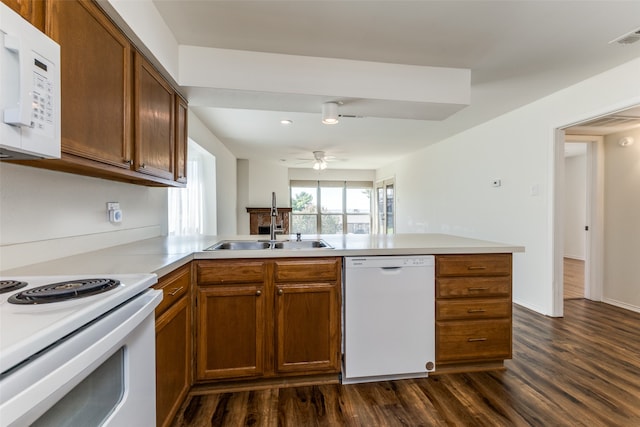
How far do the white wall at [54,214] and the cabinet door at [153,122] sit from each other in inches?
12.6

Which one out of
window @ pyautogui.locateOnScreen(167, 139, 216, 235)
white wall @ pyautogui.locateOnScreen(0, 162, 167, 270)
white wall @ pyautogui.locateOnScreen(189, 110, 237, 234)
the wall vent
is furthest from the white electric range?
the wall vent

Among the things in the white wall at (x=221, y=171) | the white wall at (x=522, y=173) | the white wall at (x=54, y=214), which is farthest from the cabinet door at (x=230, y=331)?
the white wall at (x=522, y=173)

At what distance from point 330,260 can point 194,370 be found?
1069 mm

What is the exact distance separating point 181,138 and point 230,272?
3.80ft

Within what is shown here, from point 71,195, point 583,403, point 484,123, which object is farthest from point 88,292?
point 484,123

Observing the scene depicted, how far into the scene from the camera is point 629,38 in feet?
6.72

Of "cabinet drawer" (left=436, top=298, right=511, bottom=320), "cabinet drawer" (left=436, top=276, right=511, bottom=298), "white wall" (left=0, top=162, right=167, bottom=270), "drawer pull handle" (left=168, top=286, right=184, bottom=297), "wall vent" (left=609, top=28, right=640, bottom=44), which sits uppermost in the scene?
"wall vent" (left=609, top=28, right=640, bottom=44)

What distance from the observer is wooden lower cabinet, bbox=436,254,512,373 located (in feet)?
6.72

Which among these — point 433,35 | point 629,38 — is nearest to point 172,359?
point 433,35

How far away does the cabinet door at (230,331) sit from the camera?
1.83m

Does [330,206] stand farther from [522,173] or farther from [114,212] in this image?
[114,212]

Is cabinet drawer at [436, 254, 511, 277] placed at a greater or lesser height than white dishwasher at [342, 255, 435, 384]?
greater

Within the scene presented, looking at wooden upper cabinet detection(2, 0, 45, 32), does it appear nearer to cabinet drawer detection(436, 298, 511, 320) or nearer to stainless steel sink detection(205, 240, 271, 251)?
stainless steel sink detection(205, 240, 271, 251)

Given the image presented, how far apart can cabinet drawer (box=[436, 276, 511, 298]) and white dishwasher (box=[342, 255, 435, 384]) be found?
0.28 ft
